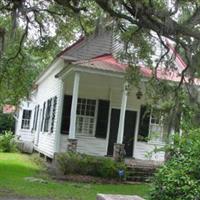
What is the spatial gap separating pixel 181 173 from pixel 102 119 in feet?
49.1

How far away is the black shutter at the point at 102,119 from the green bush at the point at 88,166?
400 centimetres

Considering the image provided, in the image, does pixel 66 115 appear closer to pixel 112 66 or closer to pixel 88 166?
pixel 112 66

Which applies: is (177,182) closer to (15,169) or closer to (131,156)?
(15,169)

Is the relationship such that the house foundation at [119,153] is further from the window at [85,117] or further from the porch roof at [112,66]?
the window at [85,117]

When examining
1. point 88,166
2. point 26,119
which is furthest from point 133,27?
point 26,119

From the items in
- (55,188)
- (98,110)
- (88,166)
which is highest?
(98,110)

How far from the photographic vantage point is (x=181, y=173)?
5668mm

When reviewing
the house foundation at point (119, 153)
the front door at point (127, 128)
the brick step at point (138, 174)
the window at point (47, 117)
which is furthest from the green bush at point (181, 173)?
the window at point (47, 117)

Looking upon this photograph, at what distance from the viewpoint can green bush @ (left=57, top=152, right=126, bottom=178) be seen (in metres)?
16.2

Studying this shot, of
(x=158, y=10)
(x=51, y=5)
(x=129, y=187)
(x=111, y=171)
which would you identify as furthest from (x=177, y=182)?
(x=51, y=5)

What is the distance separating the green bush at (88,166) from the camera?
53.2 feet

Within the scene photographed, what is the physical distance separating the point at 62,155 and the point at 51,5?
5223mm

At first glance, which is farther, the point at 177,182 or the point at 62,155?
the point at 62,155

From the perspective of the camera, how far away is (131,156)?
827 inches
